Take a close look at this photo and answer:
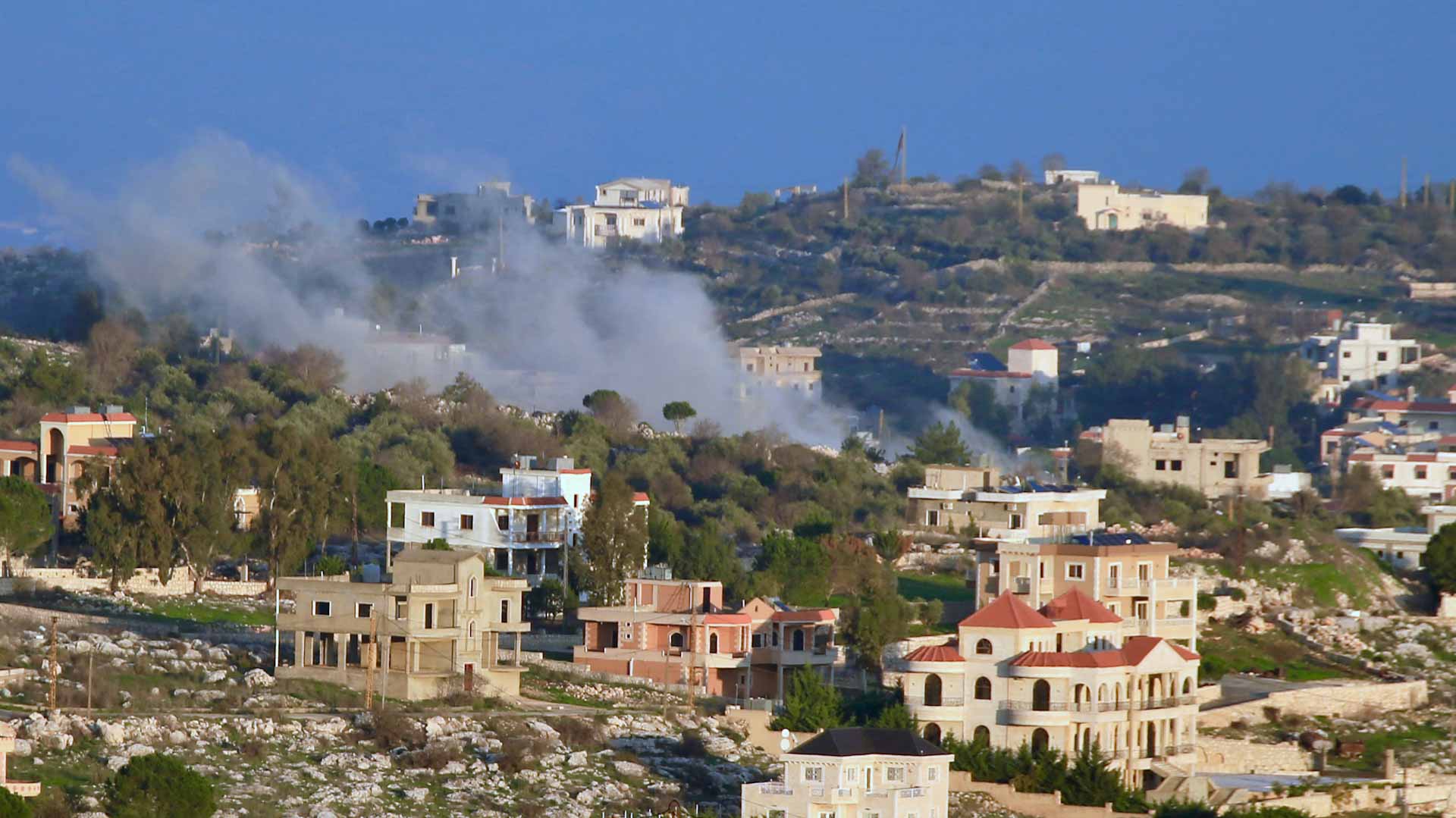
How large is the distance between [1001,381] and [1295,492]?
23.9m

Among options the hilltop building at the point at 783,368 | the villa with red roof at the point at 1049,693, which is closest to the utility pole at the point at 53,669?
the villa with red roof at the point at 1049,693

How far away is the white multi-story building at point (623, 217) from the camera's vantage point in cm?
12444

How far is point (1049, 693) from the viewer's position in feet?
151

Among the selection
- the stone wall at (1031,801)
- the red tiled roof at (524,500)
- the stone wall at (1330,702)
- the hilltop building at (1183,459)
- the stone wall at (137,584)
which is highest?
the hilltop building at (1183,459)

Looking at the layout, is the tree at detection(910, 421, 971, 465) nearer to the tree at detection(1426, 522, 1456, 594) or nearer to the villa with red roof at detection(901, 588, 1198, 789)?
the tree at detection(1426, 522, 1456, 594)

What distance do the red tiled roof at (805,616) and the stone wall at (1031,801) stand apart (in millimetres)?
6159

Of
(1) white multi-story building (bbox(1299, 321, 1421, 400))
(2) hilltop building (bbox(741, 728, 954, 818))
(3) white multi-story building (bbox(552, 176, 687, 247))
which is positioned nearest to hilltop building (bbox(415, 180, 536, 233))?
(3) white multi-story building (bbox(552, 176, 687, 247))

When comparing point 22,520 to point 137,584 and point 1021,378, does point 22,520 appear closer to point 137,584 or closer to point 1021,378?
point 137,584

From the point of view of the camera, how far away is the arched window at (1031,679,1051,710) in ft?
151

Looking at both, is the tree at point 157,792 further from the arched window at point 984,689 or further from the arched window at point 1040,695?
the arched window at point 1040,695

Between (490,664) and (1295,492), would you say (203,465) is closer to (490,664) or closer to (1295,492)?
(490,664)

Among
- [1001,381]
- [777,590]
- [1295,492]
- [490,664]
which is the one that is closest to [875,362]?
[1001,381]

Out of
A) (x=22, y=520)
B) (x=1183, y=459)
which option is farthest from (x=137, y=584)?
(x=1183, y=459)

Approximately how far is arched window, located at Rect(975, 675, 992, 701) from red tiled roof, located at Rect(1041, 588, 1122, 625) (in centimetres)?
188
